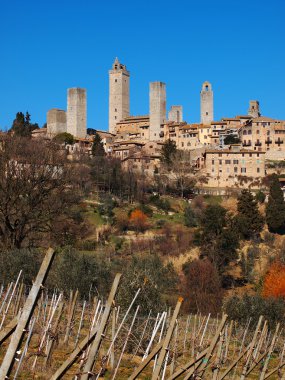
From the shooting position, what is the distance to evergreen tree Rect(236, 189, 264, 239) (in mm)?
43875

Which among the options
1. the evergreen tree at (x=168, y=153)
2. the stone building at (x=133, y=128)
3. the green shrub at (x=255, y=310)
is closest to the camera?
the green shrub at (x=255, y=310)

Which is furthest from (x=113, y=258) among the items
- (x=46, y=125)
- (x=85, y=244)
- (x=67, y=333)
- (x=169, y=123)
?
(x=46, y=125)

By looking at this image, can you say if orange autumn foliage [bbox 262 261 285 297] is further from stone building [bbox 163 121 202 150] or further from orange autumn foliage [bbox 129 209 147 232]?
stone building [bbox 163 121 202 150]

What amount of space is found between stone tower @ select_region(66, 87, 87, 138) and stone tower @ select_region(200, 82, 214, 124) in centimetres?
1807

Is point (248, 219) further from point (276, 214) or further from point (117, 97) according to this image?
point (117, 97)

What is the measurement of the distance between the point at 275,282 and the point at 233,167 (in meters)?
36.3

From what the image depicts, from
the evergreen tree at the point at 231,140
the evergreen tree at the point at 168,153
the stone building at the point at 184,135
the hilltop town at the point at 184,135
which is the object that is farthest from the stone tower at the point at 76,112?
the evergreen tree at the point at 168,153

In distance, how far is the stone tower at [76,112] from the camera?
91938 millimetres

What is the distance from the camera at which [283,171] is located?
6938cm

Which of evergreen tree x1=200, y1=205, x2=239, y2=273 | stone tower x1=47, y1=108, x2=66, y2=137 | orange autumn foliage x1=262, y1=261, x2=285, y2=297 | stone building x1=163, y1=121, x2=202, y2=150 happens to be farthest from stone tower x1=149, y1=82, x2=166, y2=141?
orange autumn foliage x1=262, y1=261, x2=285, y2=297

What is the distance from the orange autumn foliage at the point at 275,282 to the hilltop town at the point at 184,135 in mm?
28705

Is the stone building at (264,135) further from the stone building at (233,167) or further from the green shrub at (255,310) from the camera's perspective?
the green shrub at (255,310)

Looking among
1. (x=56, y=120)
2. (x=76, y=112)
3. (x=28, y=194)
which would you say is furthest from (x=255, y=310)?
(x=56, y=120)

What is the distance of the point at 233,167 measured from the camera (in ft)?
224
